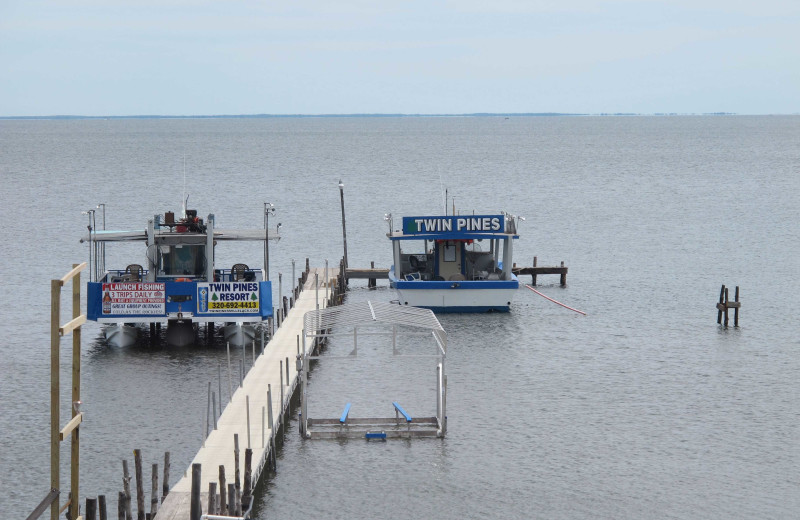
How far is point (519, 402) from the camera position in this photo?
32719 mm

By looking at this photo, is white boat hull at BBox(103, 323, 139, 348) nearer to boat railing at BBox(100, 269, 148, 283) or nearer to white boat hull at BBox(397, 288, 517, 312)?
boat railing at BBox(100, 269, 148, 283)

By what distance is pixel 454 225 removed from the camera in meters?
45.7

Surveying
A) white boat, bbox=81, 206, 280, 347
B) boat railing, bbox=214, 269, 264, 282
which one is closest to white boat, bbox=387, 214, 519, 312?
boat railing, bbox=214, 269, 264, 282

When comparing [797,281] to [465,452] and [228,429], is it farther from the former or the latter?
[228,429]

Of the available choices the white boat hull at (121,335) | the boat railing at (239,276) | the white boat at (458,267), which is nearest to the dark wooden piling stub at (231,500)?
the white boat hull at (121,335)

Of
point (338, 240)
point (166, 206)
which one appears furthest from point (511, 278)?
point (166, 206)

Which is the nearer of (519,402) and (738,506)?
(738,506)

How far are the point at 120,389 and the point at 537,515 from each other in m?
14.8

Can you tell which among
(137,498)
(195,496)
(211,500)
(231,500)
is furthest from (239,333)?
(195,496)

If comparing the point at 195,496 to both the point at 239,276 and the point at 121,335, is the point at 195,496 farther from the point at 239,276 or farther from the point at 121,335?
the point at 239,276

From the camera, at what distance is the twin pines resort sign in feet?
150

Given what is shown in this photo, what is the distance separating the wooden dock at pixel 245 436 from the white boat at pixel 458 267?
897 cm

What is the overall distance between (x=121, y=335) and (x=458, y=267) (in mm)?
14935

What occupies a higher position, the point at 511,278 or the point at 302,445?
the point at 511,278
